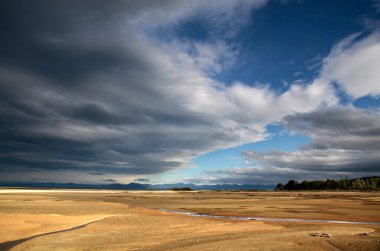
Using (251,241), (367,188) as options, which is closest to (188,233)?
(251,241)

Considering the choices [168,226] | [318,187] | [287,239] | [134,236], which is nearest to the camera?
[287,239]

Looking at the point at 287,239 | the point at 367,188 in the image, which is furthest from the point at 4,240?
the point at 367,188

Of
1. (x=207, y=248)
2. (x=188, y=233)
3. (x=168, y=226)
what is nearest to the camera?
(x=207, y=248)

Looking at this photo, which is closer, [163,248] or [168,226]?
[163,248]

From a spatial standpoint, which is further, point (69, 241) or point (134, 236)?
point (134, 236)

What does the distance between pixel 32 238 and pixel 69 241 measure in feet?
9.20

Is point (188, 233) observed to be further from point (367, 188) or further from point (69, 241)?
point (367, 188)

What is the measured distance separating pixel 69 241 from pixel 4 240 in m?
3.91

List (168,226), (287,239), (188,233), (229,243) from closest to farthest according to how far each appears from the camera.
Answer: (229,243) < (287,239) < (188,233) < (168,226)

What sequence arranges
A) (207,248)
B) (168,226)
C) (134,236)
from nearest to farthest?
(207,248) < (134,236) < (168,226)

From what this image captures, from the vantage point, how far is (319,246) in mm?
15070

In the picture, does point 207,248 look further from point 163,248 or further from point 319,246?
point 319,246

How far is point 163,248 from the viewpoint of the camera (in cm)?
1466

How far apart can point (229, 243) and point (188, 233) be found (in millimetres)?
4782
